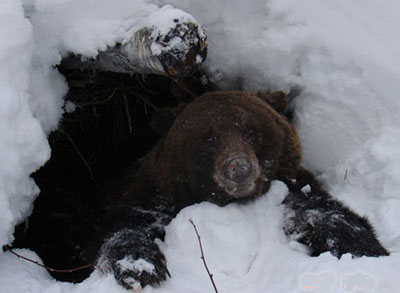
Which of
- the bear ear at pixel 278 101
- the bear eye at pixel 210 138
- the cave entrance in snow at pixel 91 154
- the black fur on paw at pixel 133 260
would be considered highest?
the bear ear at pixel 278 101

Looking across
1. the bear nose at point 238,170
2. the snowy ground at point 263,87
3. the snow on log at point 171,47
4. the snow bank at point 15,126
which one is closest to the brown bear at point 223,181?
the bear nose at point 238,170

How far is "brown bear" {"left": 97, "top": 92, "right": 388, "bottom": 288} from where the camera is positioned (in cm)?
355

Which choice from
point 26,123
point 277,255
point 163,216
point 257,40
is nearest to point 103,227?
point 163,216

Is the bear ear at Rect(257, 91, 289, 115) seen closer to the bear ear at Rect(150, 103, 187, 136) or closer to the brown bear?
the brown bear

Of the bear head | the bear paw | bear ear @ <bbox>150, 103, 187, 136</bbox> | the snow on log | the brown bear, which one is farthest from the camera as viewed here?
bear ear @ <bbox>150, 103, 187, 136</bbox>

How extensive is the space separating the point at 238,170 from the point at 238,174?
0.03 m

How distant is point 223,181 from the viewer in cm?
386

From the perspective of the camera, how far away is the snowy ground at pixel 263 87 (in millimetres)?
3180

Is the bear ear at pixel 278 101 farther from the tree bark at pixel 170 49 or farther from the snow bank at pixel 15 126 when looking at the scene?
the snow bank at pixel 15 126

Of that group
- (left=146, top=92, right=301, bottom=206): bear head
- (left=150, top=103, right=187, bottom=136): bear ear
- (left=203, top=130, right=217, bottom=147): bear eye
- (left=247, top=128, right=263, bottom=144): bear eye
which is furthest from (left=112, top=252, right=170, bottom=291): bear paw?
(left=150, top=103, right=187, bottom=136): bear ear

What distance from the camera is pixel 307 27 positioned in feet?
15.4

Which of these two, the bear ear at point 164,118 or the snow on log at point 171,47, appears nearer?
the snow on log at point 171,47

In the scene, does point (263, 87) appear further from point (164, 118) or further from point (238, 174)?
point (238, 174)

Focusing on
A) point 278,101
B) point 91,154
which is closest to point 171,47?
point 278,101
